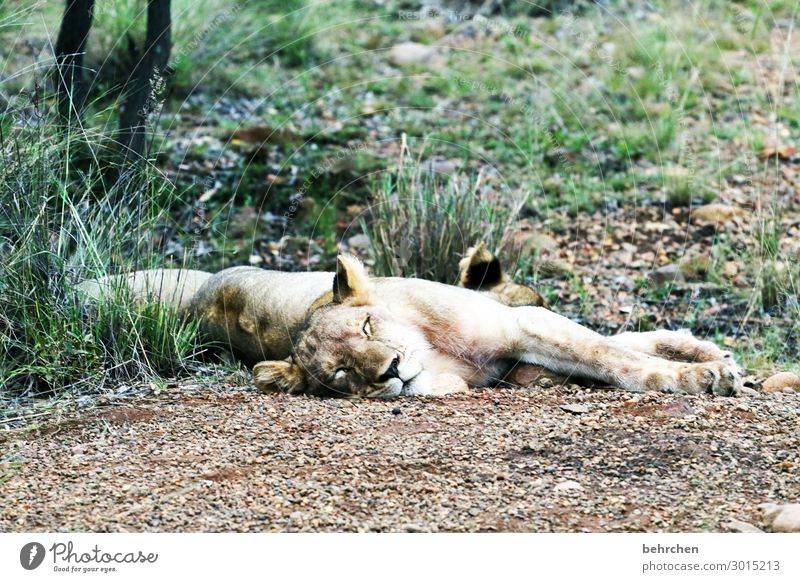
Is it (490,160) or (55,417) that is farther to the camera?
(490,160)

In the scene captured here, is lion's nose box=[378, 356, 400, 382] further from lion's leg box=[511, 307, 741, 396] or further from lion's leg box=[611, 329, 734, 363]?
lion's leg box=[611, 329, 734, 363]

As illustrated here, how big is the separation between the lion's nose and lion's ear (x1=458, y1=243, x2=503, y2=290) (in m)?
1.38

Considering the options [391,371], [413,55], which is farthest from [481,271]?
[413,55]

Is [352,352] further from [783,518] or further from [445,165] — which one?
[445,165]

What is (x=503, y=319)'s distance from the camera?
20.3ft

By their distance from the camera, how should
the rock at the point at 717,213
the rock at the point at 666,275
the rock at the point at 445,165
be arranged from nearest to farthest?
the rock at the point at 666,275 < the rock at the point at 717,213 < the rock at the point at 445,165

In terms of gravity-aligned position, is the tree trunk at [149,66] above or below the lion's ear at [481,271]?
above

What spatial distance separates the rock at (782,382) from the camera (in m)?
6.47

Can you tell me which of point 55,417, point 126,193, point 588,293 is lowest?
point 588,293

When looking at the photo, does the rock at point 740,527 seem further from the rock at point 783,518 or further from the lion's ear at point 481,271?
the lion's ear at point 481,271

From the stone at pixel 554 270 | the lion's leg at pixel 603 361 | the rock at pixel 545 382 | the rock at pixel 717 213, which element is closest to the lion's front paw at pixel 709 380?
the lion's leg at pixel 603 361
